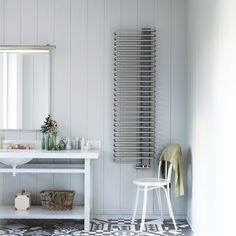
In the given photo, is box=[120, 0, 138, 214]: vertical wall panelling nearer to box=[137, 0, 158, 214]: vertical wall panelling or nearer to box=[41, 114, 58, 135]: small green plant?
box=[137, 0, 158, 214]: vertical wall panelling

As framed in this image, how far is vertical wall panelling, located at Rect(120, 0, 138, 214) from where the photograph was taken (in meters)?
5.53

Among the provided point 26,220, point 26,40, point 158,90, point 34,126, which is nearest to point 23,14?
point 26,40

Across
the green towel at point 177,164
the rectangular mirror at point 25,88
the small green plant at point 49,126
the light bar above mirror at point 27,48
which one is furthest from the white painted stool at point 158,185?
the light bar above mirror at point 27,48

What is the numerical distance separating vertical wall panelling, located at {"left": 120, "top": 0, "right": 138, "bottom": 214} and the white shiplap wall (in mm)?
11

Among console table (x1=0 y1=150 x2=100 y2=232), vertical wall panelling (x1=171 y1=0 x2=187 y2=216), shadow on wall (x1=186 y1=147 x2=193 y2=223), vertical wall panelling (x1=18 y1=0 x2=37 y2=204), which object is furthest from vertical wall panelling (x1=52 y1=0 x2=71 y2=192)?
shadow on wall (x1=186 y1=147 x2=193 y2=223)

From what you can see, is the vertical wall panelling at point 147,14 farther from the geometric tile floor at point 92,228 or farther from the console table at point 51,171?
the console table at point 51,171

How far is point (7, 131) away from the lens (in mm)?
5570

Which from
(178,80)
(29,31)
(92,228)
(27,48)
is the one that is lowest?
(92,228)

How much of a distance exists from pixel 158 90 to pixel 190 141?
709 mm

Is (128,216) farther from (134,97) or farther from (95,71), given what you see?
(95,71)

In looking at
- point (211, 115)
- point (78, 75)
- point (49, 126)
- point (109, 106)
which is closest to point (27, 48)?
point (78, 75)

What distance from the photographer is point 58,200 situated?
203 inches

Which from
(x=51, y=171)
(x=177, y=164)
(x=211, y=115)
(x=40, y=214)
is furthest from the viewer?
(x=177, y=164)

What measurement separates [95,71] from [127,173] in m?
1.18
